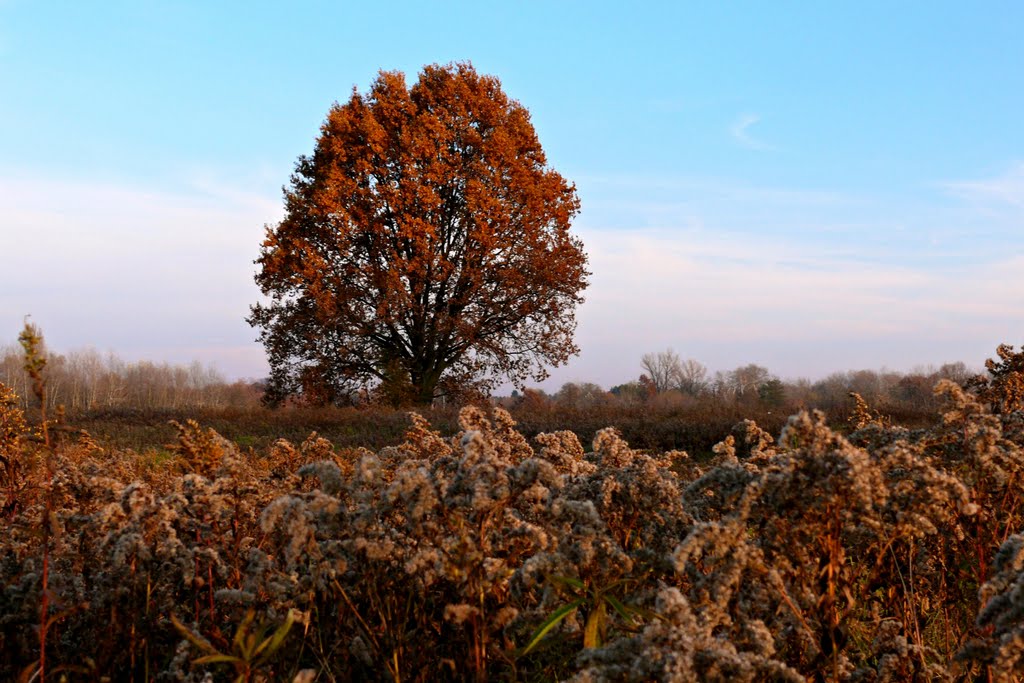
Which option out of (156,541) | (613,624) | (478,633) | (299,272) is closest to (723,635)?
(613,624)

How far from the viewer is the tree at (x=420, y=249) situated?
1102 inches

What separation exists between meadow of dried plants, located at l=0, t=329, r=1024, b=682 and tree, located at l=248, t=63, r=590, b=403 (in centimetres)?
2362

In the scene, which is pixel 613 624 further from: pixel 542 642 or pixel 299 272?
pixel 299 272

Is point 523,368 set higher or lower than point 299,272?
lower

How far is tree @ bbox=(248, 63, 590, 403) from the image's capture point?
28.0 metres

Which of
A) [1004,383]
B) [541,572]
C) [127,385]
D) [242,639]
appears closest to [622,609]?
[541,572]

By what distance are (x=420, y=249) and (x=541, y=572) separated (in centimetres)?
2528

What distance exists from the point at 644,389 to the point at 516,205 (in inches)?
1010

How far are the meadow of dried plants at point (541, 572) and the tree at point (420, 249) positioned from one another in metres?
23.6

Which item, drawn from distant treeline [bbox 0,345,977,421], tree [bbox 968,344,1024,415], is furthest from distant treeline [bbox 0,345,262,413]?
tree [bbox 968,344,1024,415]

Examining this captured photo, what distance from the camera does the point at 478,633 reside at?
3299mm

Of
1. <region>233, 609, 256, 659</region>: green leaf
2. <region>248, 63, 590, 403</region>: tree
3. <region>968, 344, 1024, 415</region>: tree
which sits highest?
<region>248, 63, 590, 403</region>: tree

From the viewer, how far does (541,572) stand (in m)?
3.28

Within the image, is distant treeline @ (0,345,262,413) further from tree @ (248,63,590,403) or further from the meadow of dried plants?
the meadow of dried plants
